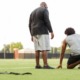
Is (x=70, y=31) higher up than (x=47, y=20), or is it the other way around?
(x=47, y=20)

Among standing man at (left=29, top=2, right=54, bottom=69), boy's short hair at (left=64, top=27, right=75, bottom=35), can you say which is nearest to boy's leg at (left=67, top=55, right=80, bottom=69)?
boy's short hair at (left=64, top=27, right=75, bottom=35)

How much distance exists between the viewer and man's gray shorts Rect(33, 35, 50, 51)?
9.62 m

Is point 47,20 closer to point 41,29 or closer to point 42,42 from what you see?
point 41,29

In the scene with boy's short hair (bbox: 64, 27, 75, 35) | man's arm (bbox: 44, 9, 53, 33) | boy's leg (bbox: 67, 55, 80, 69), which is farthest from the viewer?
man's arm (bbox: 44, 9, 53, 33)

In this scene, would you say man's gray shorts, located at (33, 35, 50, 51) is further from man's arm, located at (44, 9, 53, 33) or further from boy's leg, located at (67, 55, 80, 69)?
boy's leg, located at (67, 55, 80, 69)

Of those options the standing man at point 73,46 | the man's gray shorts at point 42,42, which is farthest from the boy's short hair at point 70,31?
the man's gray shorts at point 42,42

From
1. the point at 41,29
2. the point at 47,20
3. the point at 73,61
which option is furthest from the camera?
the point at 41,29

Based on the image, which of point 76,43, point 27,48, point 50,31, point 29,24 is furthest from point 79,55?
point 27,48

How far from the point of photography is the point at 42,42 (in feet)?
31.6

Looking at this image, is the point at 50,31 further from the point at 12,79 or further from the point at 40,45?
the point at 12,79

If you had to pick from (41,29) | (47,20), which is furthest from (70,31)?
(41,29)

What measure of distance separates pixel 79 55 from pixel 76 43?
1.17ft

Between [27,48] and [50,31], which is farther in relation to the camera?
[27,48]

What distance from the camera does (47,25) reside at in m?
9.60
